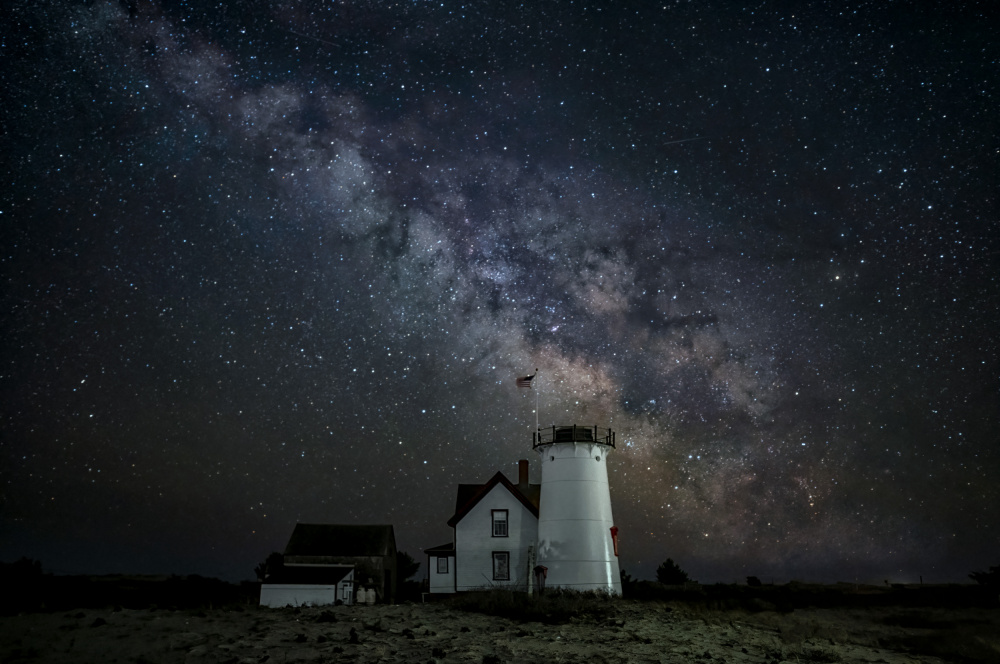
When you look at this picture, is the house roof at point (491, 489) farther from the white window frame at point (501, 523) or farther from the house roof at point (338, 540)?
the house roof at point (338, 540)

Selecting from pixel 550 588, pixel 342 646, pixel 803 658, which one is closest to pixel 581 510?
pixel 550 588

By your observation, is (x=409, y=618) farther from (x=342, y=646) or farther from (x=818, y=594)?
(x=818, y=594)

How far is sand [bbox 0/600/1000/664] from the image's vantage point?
11.0 meters

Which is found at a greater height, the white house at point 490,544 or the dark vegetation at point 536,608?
the white house at point 490,544

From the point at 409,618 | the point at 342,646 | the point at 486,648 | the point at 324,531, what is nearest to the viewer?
the point at 342,646

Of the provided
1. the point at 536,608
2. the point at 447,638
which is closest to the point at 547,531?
the point at 536,608

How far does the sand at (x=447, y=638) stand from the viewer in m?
11.0

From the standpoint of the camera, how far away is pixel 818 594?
1710 inches

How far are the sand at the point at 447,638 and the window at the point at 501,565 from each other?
10228 mm

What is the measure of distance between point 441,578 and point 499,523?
4258mm

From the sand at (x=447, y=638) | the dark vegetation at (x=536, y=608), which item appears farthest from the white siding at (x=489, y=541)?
the sand at (x=447, y=638)

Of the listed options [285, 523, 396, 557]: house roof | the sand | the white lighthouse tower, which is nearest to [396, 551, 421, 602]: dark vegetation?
[285, 523, 396, 557]: house roof

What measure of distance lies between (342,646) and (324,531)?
95.1 feet

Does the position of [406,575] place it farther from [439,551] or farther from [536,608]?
[536,608]
